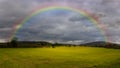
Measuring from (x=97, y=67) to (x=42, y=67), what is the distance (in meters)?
7.85

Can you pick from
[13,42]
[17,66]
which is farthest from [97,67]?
[13,42]

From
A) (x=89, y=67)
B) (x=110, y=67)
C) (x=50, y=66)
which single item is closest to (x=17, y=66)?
(x=50, y=66)

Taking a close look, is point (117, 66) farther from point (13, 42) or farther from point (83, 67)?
point (13, 42)

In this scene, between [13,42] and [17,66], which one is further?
[13,42]

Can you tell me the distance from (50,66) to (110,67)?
878 cm

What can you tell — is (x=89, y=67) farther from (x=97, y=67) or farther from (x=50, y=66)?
(x=50, y=66)

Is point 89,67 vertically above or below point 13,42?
below

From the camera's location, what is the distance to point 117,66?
121ft

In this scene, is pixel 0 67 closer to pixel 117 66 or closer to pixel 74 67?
pixel 74 67

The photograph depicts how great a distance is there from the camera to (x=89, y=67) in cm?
3650

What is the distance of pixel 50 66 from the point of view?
38250 millimetres

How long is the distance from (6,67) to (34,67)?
4024 millimetres

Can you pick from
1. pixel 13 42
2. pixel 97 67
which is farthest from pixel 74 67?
pixel 13 42

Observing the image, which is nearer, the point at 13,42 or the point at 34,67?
the point at 34,67
